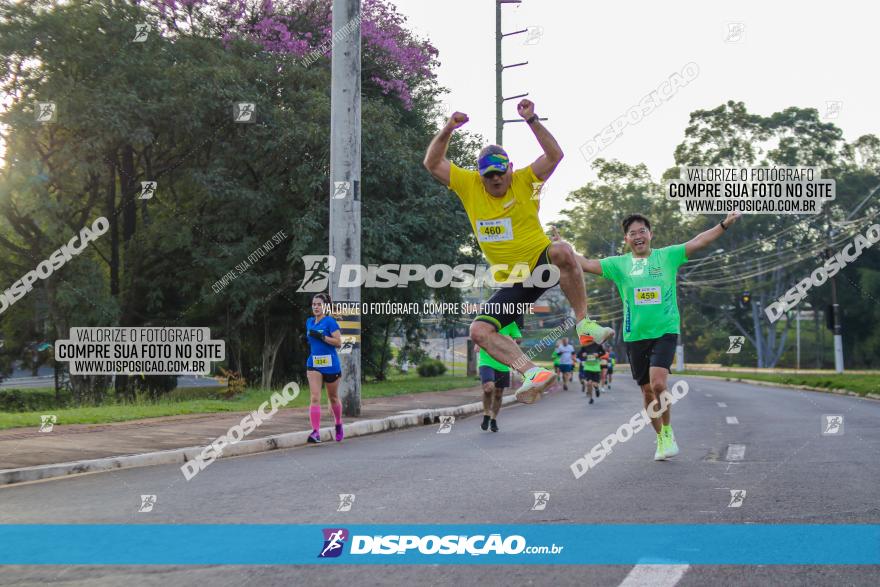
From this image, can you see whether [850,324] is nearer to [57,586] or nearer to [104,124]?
[104,124]

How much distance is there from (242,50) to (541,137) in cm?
2283

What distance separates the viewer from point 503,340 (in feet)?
21.3

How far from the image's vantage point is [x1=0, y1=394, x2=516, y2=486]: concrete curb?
9453mm

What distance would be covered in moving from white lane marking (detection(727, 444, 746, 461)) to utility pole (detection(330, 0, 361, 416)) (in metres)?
7.52

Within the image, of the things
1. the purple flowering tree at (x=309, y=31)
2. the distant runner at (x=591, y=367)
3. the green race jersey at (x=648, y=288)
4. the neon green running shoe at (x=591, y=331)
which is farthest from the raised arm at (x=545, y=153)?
the purple flowering tree at (x=309, y=31)

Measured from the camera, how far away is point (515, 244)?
20.7ft

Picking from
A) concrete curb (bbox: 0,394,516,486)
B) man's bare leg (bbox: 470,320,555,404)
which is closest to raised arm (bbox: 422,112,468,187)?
man's bare leg (bbox: 470,320,555,404)

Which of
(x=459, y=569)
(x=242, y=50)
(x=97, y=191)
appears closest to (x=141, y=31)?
(x=242, y=50)

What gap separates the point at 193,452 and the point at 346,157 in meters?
7.29

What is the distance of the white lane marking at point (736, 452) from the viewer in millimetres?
10273

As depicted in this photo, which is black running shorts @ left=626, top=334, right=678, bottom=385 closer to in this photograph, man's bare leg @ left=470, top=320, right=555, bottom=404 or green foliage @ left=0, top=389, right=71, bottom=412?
man's bare leg @ left=470, top=320, right=555, bottom=404

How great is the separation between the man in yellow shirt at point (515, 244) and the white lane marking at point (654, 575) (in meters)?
1.52

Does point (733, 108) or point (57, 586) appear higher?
point (733, 108)

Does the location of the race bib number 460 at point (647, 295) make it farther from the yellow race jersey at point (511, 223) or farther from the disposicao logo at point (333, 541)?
the disposicao logo at point (333, 541)
